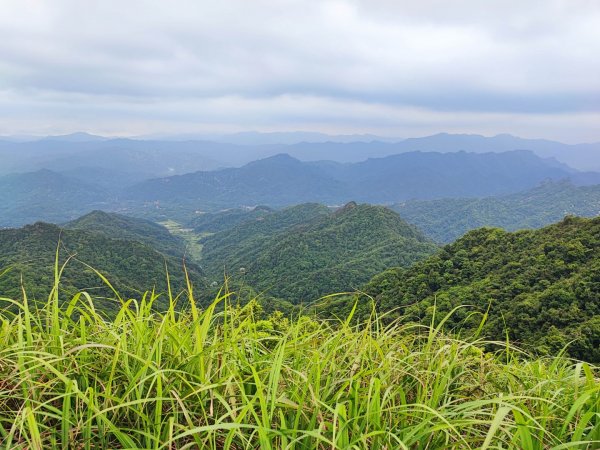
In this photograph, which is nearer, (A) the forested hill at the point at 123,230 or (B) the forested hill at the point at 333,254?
(B) the forested hill at the point at 333,254

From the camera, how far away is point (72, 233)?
275ft

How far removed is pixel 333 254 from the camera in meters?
93.4

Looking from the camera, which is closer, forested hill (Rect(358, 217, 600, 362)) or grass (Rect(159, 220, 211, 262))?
forested hill (Rect(358, 217, 600, 362))

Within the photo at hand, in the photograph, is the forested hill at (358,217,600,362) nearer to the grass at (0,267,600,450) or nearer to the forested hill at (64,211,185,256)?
the grass at (0,267,600,450)

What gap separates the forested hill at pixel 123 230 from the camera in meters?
130

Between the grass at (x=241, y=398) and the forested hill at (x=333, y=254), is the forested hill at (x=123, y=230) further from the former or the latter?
the grass at (x=241, y=398)

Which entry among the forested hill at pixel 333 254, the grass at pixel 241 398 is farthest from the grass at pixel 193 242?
the grass at pixel 241 398

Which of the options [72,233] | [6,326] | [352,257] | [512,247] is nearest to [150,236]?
[72,233]

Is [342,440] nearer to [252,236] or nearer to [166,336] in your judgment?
[166,336]

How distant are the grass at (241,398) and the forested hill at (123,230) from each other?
132m

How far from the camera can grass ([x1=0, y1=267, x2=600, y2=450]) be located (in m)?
1.54

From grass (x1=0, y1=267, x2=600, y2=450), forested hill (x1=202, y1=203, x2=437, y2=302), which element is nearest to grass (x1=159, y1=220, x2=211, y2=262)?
forested hill (x1=202, y1=203, x2=437, y2=302)

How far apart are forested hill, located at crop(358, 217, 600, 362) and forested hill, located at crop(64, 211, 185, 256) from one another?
359 feet

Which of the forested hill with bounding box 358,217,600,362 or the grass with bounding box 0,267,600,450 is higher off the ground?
the grass with bounding box 0,267,600,450
